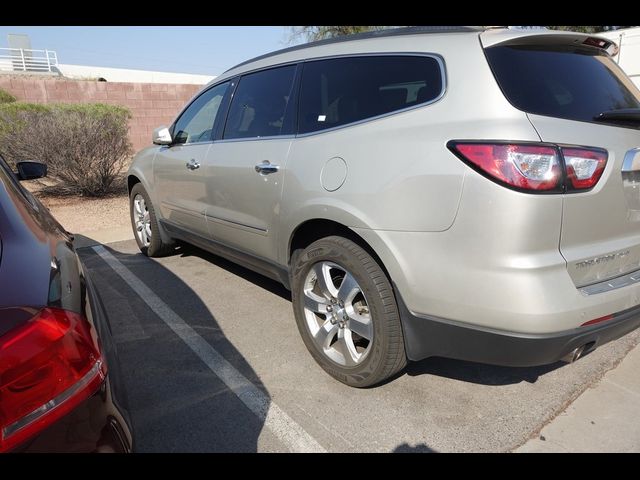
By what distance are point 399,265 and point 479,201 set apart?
0.49 meters

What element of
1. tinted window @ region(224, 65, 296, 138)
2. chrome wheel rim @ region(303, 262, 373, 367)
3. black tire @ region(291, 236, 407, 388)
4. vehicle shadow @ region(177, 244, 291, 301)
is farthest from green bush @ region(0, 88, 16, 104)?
black tire @ region(291, 236, 407, 388)

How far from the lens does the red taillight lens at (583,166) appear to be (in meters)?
1.91

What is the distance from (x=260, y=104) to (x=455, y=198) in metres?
1.93

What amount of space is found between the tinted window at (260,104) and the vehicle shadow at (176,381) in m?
1.45

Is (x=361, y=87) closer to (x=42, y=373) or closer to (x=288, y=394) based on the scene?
(x=288, y=394)

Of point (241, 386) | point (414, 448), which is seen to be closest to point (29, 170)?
point (241, 386)

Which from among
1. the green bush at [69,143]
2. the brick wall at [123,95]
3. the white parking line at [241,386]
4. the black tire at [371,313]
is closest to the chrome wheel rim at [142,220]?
the white parking line at [241,386]

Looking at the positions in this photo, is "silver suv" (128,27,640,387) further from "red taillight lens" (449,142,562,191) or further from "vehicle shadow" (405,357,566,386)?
"vehicle shadow" (405,357,566,386)

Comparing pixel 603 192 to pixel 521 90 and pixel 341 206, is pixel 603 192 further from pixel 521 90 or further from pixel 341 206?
pixel 341 206

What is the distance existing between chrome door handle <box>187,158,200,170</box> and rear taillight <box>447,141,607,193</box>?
253 centimetres

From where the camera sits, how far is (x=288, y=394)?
2.64 meters

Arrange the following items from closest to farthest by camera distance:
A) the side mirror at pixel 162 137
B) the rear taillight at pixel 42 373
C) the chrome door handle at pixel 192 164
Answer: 1. the rear taillight at pixel 42 373
2. the chrome door handle at pixel 192 164
3. the side mirror at pixel 162 137

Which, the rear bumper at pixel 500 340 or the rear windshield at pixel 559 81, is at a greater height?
the rear windshield at pixel 559 81

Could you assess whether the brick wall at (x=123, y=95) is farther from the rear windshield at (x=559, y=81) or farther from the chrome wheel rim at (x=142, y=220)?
the rear windshield at (x=559, y=81)
